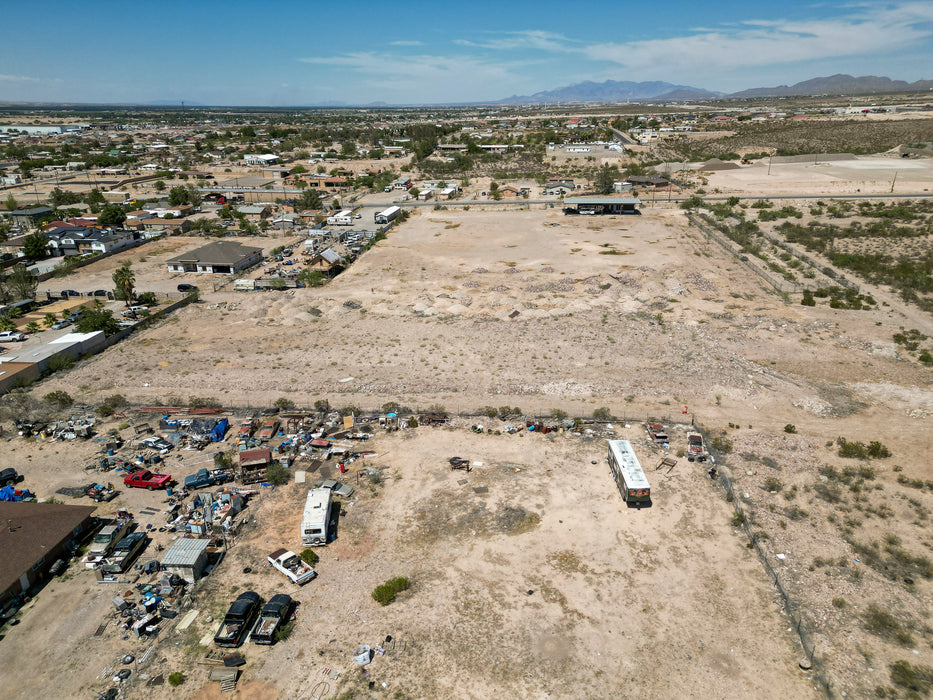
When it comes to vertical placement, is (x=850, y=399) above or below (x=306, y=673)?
above

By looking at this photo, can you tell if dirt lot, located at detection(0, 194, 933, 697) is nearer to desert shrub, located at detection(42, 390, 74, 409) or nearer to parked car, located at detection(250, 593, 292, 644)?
parked car, located at detection(250, 593, 292, 644)

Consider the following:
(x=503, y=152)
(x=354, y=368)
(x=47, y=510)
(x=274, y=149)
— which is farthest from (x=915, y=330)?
(x=274, y=149)

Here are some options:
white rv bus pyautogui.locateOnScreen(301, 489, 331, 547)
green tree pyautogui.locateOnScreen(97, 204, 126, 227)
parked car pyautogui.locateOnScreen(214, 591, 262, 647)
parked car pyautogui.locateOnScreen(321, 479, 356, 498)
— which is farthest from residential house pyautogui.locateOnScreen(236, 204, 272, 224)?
parked car pyautogui.locateOnScreen(214, 591, 262, 647)

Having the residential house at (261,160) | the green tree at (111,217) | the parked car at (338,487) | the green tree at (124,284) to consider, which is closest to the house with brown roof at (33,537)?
the parked car at (338,487)

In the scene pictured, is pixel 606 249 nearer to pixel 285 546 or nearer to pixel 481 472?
pixel 481 472

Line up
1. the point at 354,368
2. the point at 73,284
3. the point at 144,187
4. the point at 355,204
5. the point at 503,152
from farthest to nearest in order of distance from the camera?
the point at 503,152
the point at 144,187
the point at 355,204
the point at 73,284
the point at 354,368

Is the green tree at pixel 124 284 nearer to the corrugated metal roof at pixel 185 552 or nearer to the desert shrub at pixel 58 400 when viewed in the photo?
the desert shrub at pixel 58 400

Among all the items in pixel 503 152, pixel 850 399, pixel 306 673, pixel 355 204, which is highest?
pixel 503 152

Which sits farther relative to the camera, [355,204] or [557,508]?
[355,204]
